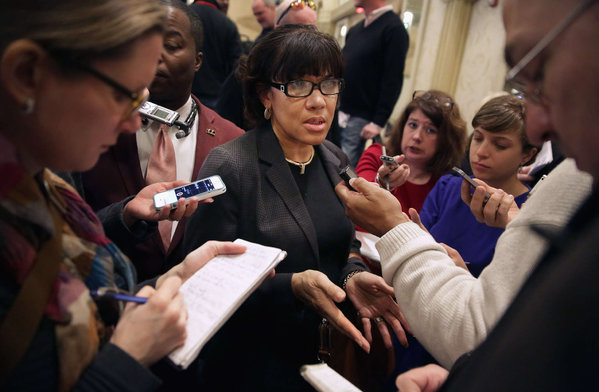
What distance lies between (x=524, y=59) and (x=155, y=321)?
93 cm

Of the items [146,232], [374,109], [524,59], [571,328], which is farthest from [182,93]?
[374,109]

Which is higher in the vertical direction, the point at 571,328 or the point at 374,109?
the point at 571,328

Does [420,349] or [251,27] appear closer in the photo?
[420,349]

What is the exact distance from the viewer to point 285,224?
1628 mm

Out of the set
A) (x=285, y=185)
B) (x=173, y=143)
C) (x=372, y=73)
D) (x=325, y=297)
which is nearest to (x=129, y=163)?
(x=173, y=143)

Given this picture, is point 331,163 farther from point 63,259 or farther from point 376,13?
point 376,13

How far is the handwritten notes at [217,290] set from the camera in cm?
97

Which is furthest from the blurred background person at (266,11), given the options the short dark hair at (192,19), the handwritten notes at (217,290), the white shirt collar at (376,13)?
the handwritten notes at (217,290)

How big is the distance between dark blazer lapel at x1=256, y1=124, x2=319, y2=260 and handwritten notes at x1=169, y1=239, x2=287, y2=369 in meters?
0.34

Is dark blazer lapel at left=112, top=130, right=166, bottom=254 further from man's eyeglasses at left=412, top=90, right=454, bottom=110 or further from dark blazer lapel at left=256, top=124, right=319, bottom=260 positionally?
man's eyeglasses at left=412, top=90, right=454, bottom=110

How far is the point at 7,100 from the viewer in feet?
2.37

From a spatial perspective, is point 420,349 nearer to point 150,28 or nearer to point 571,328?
point 571,328

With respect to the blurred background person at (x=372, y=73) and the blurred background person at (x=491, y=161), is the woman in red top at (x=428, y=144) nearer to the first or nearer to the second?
the blurred background person at (x=491, y=161)

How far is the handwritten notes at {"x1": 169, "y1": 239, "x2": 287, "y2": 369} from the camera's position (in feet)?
3.18
